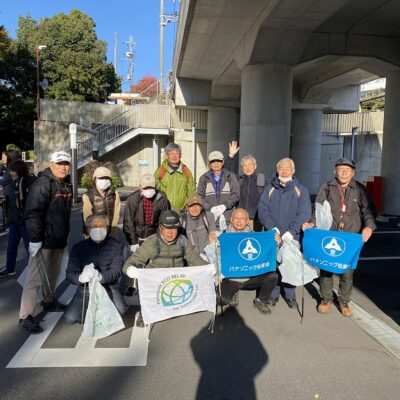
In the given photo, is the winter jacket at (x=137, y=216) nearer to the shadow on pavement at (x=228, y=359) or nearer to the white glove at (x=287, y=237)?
the shadow on pavement at (x=228, y=359)

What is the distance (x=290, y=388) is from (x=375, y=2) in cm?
1030

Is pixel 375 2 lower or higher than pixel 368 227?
higher

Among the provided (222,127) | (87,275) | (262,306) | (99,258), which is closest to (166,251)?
(99,258)

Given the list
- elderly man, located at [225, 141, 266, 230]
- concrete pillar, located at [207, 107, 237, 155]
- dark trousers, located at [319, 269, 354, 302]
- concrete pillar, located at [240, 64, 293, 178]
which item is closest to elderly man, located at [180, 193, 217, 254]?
elderly man, located at [225, 141, 266, 230]

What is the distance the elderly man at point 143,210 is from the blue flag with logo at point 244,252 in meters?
1.04

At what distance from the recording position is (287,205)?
16.9ft

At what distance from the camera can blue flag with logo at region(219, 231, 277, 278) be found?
15.9 feet

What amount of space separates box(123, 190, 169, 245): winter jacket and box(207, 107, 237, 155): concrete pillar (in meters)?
18.9

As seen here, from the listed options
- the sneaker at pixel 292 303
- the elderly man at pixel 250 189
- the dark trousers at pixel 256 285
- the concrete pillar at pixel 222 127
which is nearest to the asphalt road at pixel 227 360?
the sneaker at pixel 292 303

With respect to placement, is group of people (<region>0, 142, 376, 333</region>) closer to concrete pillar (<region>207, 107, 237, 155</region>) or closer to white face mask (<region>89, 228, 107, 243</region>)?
white face mask (<region>89, 228, 107, 243</region>)

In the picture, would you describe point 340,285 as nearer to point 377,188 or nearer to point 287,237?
point 287,237

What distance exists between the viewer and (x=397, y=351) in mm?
4055

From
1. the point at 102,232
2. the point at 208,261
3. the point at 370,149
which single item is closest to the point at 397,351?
the point at 208,261

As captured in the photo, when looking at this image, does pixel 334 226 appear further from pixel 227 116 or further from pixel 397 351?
pixel 227 116
